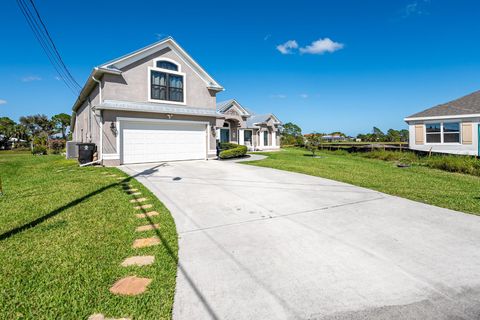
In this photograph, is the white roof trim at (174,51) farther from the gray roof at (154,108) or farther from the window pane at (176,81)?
the gray roof at (154,108)

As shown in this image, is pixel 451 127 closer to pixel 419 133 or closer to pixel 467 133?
pixel 467 133

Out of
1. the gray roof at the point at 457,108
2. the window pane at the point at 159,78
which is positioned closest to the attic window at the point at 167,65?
the window pane at the point at 159,78

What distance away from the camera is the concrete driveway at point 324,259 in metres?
2.39

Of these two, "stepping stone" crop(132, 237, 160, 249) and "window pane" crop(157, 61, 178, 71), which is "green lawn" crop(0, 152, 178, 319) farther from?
"window pane" crop(157, 61, 178, 71)

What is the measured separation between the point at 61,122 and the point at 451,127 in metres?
58.8

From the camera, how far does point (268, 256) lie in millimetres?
3402

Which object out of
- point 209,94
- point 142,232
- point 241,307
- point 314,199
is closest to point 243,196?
point 314,199

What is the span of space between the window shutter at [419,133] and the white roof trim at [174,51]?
14.6m

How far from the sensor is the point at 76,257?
10.6 ft

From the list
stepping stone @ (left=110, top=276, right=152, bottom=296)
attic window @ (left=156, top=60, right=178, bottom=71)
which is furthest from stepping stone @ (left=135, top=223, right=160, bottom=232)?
attic window @ (left=156, top=60, right=178, bottom=71)

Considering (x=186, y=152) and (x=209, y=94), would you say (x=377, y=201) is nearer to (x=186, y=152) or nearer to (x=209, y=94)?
(x=186, y=152)

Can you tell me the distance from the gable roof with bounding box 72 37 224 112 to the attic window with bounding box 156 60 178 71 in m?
0.60

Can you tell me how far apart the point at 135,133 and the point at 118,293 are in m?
11.2

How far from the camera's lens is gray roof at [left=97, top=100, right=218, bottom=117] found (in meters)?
11.5
